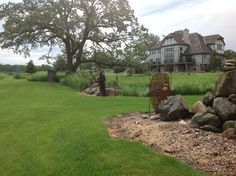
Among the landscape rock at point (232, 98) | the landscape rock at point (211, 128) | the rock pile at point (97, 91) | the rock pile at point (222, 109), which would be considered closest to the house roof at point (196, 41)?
the rock pile at point (97, 91)

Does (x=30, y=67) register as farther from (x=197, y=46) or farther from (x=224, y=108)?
(x=224, y=108)

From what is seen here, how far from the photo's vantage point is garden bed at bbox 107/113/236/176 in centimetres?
638

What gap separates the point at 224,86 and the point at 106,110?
5.08m

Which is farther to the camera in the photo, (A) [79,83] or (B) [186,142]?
(A) [79,83]

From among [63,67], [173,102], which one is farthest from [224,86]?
[63,67]

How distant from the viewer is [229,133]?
742cm

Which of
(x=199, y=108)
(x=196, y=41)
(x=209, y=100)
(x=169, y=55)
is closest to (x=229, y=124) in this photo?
(x=209, y=100)

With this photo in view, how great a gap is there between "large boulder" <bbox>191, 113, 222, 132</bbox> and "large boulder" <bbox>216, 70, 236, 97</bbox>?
0.71 meters

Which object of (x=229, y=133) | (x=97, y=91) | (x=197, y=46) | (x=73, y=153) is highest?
(x=197, y=46)

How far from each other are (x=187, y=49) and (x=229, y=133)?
6029cm

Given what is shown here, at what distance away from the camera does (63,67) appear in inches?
1575

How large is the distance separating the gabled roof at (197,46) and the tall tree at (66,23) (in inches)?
1251

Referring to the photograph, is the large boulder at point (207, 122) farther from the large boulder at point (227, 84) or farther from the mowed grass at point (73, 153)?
the mowed grass at point (73, 153)

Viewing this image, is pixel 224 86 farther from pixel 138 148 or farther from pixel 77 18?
pixel 77 18
